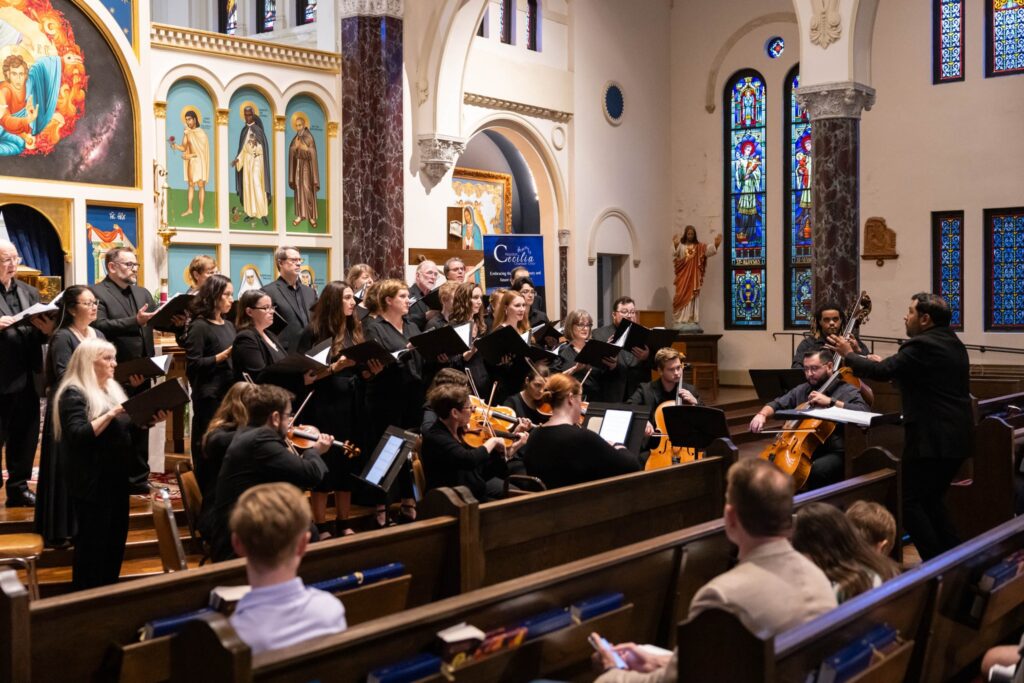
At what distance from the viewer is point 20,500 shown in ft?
23.4

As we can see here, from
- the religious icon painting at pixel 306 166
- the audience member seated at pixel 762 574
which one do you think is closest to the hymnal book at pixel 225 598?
the audience member seated at pixel 762 574

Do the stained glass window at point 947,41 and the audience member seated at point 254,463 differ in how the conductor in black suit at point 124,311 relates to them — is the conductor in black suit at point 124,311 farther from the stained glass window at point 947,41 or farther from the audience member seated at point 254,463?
the stained glass window at point 947,41

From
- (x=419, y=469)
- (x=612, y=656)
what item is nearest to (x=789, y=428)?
(x=419, y=469)

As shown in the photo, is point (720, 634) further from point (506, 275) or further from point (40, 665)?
point (506, 275)

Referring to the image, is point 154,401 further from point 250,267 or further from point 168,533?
point 250,267

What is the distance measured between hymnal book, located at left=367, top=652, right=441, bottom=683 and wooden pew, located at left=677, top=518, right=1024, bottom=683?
0.73 m

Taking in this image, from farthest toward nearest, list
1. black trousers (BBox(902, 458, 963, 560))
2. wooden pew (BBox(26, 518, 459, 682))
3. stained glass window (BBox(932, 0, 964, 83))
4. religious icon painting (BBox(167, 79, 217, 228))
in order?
stained glass window (BBox(932, 0, 964, 83))
religious icon painting (BBox(167, 79, 217, 228))
black trousers (BBox(902, 458, 963, 560))
wooden pew (BBox(26, 518, 459, 682))

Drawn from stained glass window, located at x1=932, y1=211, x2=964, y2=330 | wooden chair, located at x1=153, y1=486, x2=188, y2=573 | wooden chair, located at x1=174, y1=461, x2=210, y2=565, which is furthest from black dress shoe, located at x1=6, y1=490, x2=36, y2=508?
stained glass window, located at x1=932, y1=211, x2=964, y2=330

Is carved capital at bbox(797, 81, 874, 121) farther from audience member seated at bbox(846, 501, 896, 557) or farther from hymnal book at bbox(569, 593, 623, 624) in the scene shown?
hymnal book at bbox(569, 593, 623, 624)

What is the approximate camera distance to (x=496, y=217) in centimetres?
1728

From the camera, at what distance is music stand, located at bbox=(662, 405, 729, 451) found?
6.62 meters

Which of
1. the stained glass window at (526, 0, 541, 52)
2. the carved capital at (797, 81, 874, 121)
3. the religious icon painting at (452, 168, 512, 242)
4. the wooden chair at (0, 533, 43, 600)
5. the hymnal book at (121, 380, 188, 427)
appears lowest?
the wooden chair at (0, 533, 43, 600)

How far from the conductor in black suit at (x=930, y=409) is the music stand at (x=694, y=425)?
0.81 metres

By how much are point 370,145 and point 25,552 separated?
9240 mm
